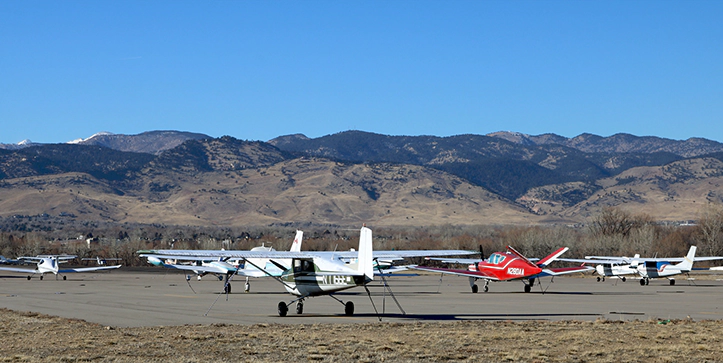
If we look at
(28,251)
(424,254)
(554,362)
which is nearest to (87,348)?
(554,362)

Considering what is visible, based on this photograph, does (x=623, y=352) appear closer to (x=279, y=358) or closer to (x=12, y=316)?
(x=279, y=358)

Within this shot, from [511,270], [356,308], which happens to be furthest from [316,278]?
[511,270]

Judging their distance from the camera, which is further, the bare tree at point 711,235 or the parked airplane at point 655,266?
the bare tree at point 711,235

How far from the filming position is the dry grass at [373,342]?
17344 mm

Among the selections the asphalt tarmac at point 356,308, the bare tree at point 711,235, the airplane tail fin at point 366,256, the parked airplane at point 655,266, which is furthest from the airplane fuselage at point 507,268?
the bare tree at point 711,235

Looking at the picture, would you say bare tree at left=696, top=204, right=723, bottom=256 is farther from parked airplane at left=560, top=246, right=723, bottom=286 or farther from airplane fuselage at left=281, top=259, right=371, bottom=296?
airplane fuselage at left=281, top=259, right=371, bottom=296

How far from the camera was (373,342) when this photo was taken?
1944 cm

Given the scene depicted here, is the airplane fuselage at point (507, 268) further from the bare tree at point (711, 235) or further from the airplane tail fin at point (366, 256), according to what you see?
the bare tree at point (711, 235)

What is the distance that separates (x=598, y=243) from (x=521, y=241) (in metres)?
10.1

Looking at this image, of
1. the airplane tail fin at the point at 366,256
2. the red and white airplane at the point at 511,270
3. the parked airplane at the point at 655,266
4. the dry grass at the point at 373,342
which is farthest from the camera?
the parked airplane at the point at 655,266

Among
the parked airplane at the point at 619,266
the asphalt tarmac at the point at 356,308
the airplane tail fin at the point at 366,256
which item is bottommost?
the asphalt tarmac at the point at 356,308

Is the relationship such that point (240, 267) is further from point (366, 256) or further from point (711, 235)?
point (711, 235)

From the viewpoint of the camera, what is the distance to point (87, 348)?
18.4 meters

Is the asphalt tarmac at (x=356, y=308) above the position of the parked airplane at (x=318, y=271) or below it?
below
